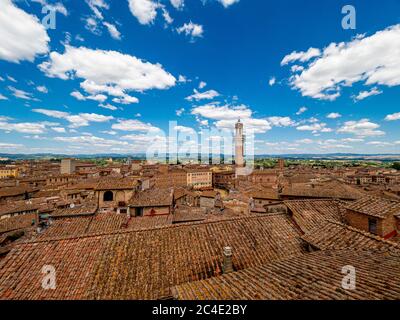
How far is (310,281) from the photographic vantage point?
225 inches

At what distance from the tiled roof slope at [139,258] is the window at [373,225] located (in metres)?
4.27

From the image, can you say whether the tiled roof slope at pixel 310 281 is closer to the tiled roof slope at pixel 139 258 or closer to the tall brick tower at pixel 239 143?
the tiled roof slope at pixel 139 258

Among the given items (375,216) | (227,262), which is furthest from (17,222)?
(375,216)

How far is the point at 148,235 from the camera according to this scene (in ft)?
38.1

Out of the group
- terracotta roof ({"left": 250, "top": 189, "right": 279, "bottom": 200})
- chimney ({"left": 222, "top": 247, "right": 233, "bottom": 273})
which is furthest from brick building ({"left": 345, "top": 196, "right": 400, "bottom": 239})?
terracotta roof ({"left": 250, "top": 189, "right": 279, "bottom": 200})

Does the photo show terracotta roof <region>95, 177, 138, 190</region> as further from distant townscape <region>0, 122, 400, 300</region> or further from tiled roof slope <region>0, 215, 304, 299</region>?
tiled roof slope <region>0, 215, 304, 299</region>

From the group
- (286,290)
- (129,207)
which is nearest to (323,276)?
(286,290)

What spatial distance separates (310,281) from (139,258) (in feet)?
24.4

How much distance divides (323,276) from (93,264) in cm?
905

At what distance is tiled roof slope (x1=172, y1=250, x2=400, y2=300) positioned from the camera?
501 cm

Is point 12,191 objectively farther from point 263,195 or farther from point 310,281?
point 310,281

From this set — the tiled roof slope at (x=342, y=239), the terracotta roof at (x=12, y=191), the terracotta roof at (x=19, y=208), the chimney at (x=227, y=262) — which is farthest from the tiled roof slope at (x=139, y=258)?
the terracotta roof at (x=12, y=191)
